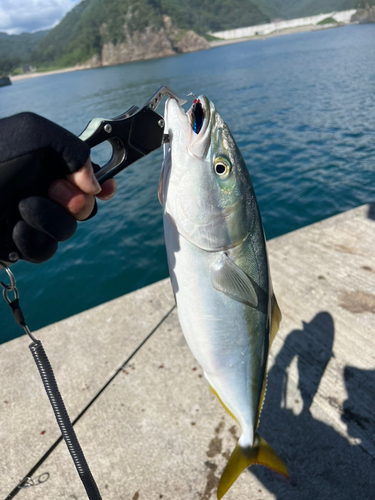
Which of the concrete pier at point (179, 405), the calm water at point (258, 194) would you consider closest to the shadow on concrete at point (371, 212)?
the concrete pier at point (179, 405)

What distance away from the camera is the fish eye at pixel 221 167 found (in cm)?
154

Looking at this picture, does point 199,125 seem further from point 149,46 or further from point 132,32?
point 132,32

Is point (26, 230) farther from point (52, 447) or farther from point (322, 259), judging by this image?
point (322, 259)

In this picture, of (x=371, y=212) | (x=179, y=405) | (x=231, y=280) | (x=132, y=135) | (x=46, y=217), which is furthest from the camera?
(x=371, y=212)

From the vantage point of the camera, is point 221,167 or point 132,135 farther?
point 132,135

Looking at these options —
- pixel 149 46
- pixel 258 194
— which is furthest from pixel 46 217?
pixel 149 46

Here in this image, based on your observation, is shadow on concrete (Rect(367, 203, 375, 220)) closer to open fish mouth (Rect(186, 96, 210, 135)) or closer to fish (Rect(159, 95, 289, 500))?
fish (Rect(159, 95, 289, 500))

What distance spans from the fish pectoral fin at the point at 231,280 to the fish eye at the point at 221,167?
1.27ft

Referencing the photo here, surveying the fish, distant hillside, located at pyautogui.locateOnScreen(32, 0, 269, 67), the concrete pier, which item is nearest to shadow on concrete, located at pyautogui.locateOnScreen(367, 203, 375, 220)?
the concrete pier

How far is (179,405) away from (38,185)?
2287 millimetres

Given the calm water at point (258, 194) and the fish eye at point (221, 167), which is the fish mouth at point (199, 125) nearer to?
the fish eye at point (221, 167)

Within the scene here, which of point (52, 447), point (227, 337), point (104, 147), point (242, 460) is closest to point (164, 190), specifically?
point (227, 337)

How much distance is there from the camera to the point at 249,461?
1890 mm

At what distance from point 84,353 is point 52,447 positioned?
94 cm
